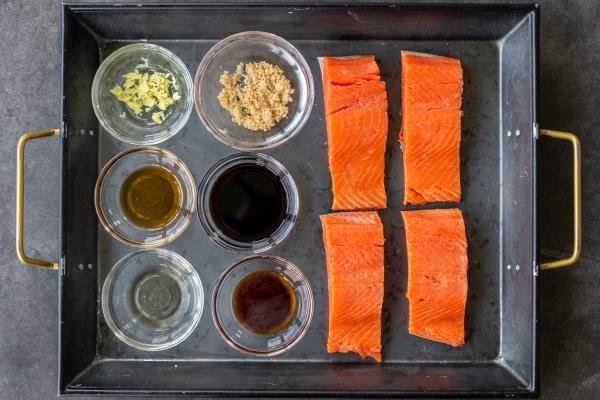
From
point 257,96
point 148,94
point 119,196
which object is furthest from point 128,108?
point 257,96

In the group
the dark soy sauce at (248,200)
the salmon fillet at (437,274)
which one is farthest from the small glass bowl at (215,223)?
the salmon fillet at (437,274)

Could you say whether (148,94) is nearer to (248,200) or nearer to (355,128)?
(248,200)

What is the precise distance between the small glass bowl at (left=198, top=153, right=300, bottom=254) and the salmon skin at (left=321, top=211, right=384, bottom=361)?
0.47ft

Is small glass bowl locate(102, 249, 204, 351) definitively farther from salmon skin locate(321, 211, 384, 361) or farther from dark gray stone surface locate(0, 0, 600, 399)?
salmon skin locate(321, 211, 384, 361)

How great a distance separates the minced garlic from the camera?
7.31ft

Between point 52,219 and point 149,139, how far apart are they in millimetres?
526

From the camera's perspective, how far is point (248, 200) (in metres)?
2.28

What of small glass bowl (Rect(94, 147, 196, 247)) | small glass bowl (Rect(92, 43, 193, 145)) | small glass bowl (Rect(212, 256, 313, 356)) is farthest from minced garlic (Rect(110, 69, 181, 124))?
small glass bowl (Rect(212, 256, 313, 356))

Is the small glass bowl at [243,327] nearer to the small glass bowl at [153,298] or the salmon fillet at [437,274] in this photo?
the small glass bowl at [153,298]

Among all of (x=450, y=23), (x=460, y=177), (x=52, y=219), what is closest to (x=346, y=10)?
(x=450, y=23)

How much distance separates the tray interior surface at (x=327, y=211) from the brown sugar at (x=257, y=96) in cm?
12

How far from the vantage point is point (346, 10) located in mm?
2121

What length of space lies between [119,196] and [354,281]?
93 cm

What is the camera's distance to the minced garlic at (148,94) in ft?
7.31
